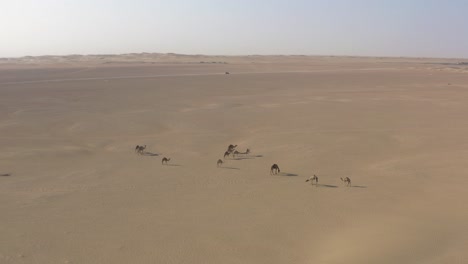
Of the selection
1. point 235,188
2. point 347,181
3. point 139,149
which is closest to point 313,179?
point 347,181

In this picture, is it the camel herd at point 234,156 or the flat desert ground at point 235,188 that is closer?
the flat desert ground at point 235,188

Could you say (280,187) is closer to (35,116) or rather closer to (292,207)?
(292,207)

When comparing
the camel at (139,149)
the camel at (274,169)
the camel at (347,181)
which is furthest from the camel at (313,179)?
the camel at (139,149)

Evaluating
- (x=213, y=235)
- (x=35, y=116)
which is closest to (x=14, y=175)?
(x=213, y=235)

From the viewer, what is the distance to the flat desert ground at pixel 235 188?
7.43 meters

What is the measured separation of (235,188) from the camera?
10.7 m

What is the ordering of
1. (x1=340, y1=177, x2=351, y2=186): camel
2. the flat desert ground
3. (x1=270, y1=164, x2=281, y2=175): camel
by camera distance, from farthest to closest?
(x1=270, y1=164, x2=281, y2=175): camel, (x1=340, y1=177, x2=351, y2=186): camel, the flat desert ground

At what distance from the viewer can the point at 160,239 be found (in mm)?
7789

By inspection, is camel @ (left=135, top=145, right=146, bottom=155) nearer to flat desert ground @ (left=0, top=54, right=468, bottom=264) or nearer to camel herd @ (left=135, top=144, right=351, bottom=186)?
camel herd @ (left=135, top=144, right=351, bottom=186)

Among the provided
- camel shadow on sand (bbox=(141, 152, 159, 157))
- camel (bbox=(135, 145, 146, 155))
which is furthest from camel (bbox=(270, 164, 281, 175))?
camel (bbox=(135, 145, 146, 155))

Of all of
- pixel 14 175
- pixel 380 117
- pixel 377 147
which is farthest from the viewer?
pixel 380 117

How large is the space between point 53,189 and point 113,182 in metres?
1.31

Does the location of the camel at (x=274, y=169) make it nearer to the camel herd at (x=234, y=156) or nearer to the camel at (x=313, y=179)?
the camel herd at (x=234, y=156)

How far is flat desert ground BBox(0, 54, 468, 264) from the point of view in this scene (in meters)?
7.43
